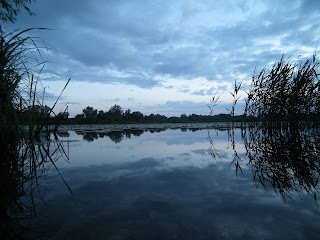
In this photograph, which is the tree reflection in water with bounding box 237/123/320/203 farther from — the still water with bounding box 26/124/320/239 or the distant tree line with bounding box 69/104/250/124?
the distant tree line with bounding box 69/104/250/124

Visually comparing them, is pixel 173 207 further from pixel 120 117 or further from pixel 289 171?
pixel 120 117

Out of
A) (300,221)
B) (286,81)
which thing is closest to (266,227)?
(300,221)

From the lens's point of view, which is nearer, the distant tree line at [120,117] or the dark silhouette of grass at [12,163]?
the dark silhouette of grass at [12,163]

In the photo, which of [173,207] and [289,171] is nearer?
[173,207]

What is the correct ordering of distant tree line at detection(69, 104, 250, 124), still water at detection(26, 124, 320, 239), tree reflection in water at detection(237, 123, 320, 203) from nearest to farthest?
1. still water at detection(26, 124, 320, 239)
2. tree reflection in water at detection(237, 123, 320, 203)
3. distant tree line at detection(69, 104, 250, 124)

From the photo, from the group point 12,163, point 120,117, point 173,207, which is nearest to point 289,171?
point 173,207

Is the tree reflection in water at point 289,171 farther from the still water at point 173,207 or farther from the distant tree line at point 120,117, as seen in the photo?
the distant tree line at point 120,117

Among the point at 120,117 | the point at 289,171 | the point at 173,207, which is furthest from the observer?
the point at 120,117

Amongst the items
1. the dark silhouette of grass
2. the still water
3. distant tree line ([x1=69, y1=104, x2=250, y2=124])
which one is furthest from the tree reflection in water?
distant tree line ([x1=69, y1=104, x2=250, y2=124])

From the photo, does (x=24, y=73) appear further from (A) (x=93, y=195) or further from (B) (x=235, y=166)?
(B) (x=235, y=166)

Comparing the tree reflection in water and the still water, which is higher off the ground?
the tree reflection in water

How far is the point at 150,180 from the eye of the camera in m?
3.10

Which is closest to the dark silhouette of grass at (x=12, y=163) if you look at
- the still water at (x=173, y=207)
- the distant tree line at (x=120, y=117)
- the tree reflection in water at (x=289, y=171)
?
the still water at (x=173, y=207)

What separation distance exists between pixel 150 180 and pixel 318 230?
2028 mm
